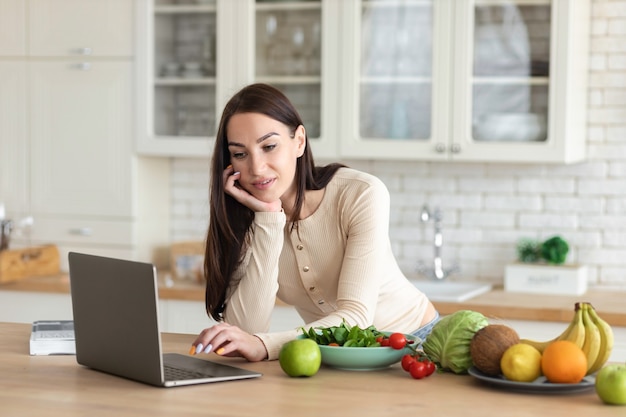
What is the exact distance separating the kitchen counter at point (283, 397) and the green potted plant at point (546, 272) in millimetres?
1997

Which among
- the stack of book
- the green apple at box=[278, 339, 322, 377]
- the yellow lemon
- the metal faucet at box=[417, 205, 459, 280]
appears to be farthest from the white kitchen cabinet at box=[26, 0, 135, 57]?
the yellow lemon

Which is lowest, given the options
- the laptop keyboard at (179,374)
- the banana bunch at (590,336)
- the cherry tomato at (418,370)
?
the laptop keyboard at (179,374)

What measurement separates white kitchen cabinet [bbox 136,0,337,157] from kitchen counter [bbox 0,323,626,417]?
223 cm

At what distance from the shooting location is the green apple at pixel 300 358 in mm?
2100

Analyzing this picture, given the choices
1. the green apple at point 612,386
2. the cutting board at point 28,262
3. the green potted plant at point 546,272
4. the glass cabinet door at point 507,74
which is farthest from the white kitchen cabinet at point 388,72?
the green apple at point 612,386

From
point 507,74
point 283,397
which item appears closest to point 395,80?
point 507,74

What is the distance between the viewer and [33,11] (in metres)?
4.64

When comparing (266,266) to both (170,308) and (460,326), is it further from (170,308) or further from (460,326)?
(170,308)

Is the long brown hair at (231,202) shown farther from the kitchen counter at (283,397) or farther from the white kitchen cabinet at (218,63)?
the white kitchen cabinet at (218,63)

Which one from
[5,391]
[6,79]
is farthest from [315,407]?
[6,79]

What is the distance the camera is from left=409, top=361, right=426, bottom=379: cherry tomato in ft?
6.87

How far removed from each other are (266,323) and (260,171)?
1.36 feet

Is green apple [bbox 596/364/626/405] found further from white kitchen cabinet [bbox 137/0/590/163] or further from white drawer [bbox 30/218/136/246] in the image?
white drawer [bbox 30/218/136/246]

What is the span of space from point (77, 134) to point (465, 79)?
1.76 meters
